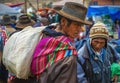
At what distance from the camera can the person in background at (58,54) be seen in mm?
2857

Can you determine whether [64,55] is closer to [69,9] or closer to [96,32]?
[69,9]

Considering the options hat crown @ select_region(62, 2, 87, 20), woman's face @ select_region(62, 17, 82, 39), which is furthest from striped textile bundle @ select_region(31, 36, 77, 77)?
hat crown @ select_region(62, 2, 87, 20)

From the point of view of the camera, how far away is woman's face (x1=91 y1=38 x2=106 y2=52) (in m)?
4.39

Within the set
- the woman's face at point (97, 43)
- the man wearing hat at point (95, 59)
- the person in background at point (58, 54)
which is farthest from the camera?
the woman's face at point (97, 43)

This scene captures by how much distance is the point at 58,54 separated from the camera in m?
2.93

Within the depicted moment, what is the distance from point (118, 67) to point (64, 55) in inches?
89.2

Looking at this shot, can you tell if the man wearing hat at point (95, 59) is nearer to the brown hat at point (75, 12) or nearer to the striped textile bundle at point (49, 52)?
the brown hat at point (75, 12)

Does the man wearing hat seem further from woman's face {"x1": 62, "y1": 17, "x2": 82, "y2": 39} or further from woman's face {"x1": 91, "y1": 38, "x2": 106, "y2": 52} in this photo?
woman's face {"x1": 62, "y1": 17, "x2": 82, "y2": 39}

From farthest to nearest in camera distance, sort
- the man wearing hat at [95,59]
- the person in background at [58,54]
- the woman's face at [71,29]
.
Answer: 1. the man wearing hat at [95,59]
2. the woman's face at [71,29]
3. the person in background at [58,54]

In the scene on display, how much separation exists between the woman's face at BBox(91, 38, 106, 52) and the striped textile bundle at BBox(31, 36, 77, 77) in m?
1.43

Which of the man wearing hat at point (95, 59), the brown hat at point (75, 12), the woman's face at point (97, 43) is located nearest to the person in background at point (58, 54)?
the brown hat at point (75, 12)

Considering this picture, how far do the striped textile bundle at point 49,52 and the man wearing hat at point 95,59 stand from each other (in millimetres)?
1035

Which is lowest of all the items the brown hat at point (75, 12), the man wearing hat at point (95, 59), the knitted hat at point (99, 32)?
the man wearing hat at point (95, 59)

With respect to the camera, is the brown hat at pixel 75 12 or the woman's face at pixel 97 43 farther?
the woman's face at pixel 97 43
